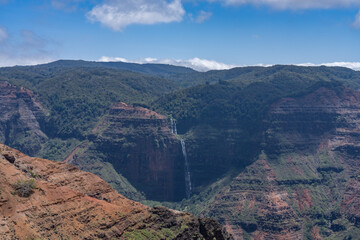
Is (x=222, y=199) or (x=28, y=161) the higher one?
(x=28, y=161)

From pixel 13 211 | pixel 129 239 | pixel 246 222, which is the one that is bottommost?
pixel 246 222

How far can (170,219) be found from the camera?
78125mm

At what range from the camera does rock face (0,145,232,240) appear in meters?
64.1

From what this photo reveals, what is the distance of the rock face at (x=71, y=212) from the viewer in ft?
210

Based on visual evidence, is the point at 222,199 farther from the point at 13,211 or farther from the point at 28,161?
the point at 13,211

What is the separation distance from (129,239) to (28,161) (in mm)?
21313

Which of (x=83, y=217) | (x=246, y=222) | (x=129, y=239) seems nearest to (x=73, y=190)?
(x=83, y=217)

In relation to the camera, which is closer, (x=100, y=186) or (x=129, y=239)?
(x=129, y=239)

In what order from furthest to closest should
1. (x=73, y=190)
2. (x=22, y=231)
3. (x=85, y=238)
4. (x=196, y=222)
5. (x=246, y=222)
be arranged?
1. (x=246, y=222)
2. (x=196, y=222)
3. (x=73, y=190)
4. (x=85, y=238)
5. (x=22, y=231)

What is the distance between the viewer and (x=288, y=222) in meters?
182

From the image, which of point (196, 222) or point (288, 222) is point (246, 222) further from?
point (196, 222)

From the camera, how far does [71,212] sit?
6950 cm

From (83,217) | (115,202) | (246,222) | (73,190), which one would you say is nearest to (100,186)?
(115,202)

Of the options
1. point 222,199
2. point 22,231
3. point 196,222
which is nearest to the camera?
point 22,231
